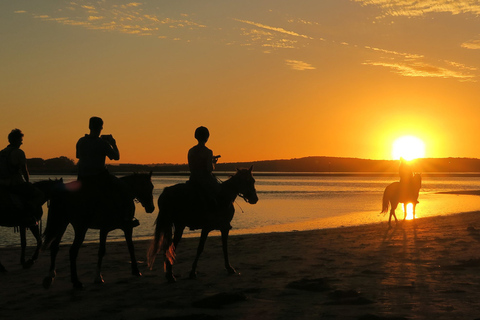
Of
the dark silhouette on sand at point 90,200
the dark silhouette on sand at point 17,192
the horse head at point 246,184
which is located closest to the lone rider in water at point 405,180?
the horse head at point 246,184

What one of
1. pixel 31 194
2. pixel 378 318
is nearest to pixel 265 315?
pixel 378 318

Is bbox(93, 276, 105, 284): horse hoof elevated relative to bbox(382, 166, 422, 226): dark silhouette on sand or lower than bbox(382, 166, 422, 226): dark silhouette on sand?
lower

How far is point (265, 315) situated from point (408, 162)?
15395 millimetres

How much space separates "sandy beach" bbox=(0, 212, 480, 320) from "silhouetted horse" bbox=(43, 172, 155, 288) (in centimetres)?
49

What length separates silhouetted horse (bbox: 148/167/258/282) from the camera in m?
10.0

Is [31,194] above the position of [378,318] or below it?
above

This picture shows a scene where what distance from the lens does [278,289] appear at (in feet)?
28.6

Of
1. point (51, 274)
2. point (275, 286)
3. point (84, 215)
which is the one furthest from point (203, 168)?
point (51, 274)

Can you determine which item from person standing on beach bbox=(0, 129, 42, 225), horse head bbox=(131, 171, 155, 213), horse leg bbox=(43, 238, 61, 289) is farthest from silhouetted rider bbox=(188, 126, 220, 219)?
person standing on beach bbox=(0, 129, 42, 225)

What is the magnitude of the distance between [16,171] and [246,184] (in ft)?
15.3

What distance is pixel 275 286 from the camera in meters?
8.95

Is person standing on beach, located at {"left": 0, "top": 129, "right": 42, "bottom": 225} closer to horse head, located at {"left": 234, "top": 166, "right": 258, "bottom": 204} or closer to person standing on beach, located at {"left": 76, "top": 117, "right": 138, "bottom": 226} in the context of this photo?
person standing on beach, located at {"left": 76, "top": 117, "right": 138, "bottom": 226}

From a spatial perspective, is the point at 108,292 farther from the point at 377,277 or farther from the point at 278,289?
the point at 377,277

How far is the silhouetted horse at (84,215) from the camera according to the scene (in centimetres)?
921
